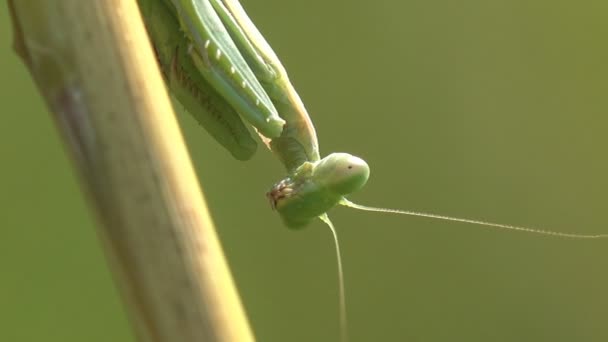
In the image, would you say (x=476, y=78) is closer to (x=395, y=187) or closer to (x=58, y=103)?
(x=395, y=187)

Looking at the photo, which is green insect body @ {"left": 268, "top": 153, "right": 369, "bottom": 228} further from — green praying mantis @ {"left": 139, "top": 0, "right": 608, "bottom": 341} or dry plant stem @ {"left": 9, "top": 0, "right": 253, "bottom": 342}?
dry plant stem @ {"left": 9, "top": 0, "right": 253, "bottom": 342}

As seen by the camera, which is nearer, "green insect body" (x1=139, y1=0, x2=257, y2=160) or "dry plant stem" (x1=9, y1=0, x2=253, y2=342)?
"dry plant stem" (x1=9, y1=0, x2=253, y2=342)

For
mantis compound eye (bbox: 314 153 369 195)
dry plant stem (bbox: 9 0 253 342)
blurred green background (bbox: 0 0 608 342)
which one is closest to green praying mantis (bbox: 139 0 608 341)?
mantis compound eye (bbox: 314 153 369 195)

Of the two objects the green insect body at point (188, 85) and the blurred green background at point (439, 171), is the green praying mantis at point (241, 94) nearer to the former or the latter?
the green insect body at point (188, 85)

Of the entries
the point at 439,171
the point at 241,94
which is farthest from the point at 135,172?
the point at 439,171

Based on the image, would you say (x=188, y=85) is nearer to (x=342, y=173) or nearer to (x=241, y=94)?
(x=241, y=94)

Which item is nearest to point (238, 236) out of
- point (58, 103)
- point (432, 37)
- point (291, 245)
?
point (291, 245)

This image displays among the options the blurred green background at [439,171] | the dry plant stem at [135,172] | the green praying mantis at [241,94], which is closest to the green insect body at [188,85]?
the green praying mantis at [241,94]
